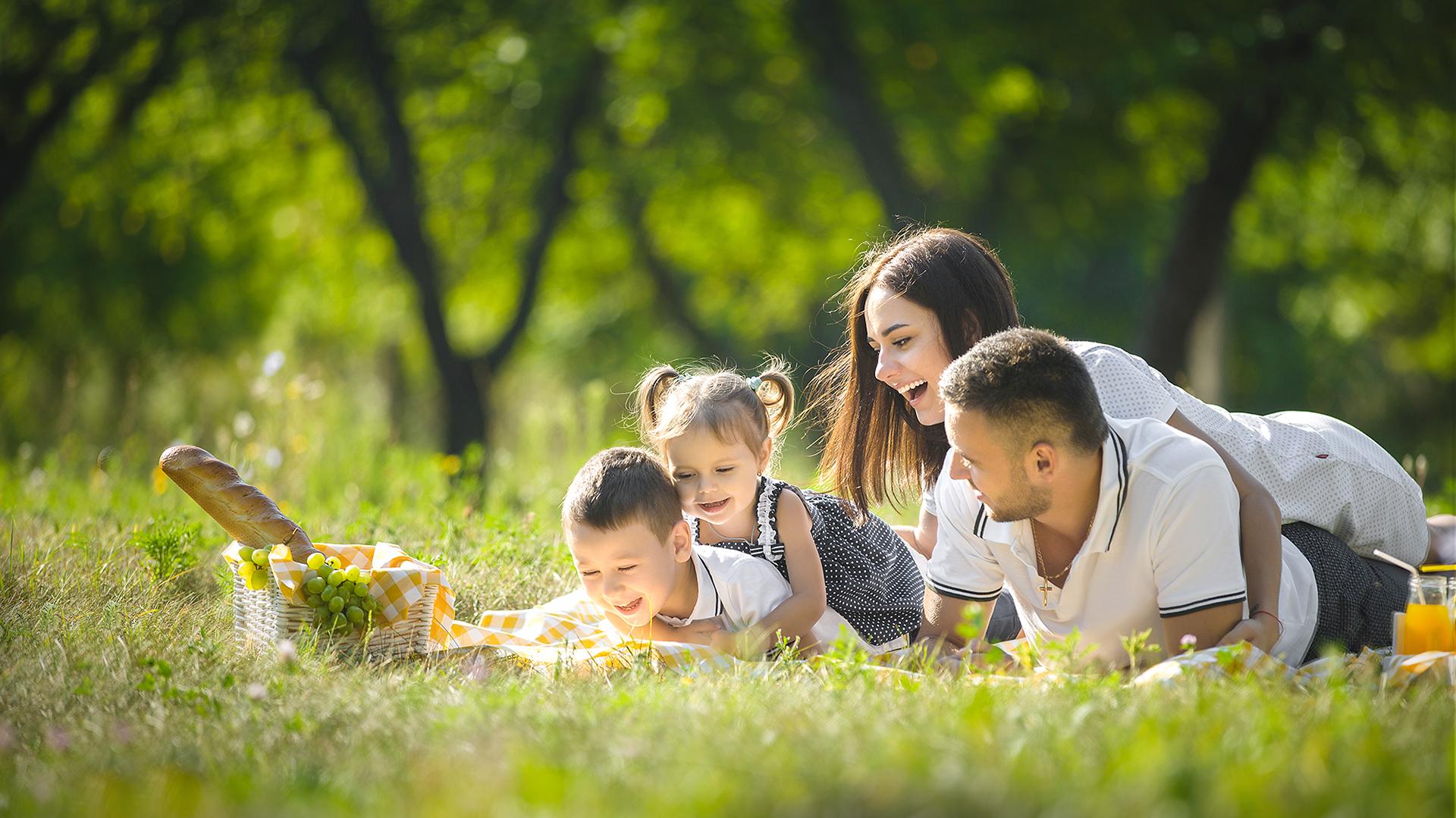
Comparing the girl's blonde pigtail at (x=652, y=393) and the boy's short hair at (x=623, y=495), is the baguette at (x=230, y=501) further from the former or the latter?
the girl's blonde pigtail at (x=652, y=393)

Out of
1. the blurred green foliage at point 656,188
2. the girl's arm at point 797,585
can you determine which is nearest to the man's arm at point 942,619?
the girl's arm at point 797,585

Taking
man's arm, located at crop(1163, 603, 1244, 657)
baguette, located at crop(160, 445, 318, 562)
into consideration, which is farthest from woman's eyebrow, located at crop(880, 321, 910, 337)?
baguette, located at crop(160, 445, 318, 562)

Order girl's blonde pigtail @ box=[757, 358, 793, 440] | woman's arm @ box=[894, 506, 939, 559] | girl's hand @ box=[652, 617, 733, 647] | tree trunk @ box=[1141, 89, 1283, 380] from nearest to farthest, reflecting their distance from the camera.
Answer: girl's hand @ box=[652, 617, 733, 647], girl's blonde pigtail @ box=[757, 358, 793, 440], woman's arm @ box=[894, 506, 939, 559], tree trunk @ box=[1141, 89, 1283, 380]

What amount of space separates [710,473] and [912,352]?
2.68ft

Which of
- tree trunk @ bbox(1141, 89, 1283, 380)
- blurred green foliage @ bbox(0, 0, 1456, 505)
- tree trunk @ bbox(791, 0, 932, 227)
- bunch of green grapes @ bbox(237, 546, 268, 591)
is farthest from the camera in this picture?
tree trunk @ bbox(791, 0, 932, 227)

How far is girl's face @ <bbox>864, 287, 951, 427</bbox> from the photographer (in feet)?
13.9

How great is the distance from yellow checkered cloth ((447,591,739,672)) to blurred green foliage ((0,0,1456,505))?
109 inches

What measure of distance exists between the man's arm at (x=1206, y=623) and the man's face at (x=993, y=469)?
18.5 inches

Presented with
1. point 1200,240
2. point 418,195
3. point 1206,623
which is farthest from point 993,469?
point 418,195

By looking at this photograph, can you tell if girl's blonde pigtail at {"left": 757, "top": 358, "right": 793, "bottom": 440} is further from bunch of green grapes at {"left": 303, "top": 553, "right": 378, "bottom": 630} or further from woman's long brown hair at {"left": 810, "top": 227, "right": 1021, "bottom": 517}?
bunch of green grapes at {"left": 303, "top": 553, "right": 378, "bottom": 630}

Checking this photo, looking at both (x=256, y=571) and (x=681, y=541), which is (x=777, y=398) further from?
(x=256, y=571)

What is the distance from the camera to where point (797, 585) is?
4145 mm

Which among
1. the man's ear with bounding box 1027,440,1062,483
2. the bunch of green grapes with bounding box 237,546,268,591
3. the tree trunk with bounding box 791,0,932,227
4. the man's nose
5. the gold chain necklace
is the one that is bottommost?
the gold chain necklace

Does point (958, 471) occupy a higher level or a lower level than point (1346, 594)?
higher
